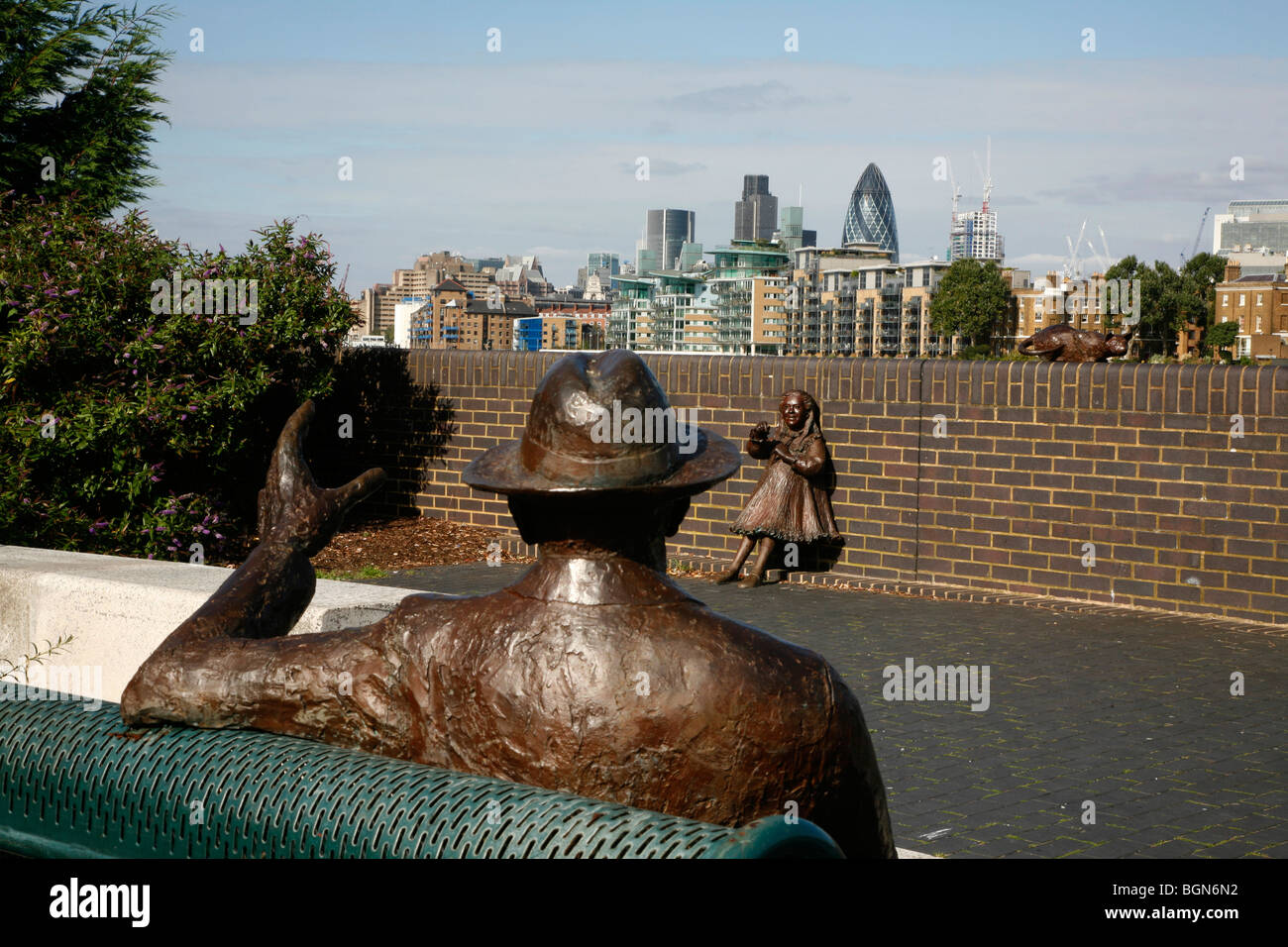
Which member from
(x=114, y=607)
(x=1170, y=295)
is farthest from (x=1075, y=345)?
(x=1170, y=295)

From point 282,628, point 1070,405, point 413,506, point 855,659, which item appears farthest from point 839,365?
point 282,628

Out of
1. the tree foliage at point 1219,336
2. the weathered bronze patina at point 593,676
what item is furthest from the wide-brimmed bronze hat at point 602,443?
the tree foliage at point 1219,336

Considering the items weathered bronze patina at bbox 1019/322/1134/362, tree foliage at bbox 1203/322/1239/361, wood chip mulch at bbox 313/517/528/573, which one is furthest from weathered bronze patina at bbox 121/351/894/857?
tree foliage at bbox 1203/322/1239/361

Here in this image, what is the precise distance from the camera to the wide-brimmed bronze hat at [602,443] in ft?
7.69

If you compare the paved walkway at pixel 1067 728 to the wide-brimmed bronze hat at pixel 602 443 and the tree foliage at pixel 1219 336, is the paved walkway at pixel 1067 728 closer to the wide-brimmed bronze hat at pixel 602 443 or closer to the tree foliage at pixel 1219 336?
the wide-brimmed bronze hat at pixel 602 443

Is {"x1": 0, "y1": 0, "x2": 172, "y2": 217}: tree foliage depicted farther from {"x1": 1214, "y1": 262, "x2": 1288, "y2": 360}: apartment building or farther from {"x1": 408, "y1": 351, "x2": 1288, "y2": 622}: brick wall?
{"x1": 1214, "y1": 262, "x2": 1288, "y2": 360}: apartment building

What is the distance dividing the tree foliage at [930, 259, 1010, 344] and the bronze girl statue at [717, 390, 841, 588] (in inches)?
4830

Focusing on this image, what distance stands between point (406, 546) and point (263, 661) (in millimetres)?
11990

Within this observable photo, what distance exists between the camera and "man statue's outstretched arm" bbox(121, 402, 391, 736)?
2490 millimetres

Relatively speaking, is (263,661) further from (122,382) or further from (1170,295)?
(1170,295)

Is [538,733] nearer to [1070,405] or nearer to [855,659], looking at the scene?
[855,659]

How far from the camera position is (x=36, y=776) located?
2760 mm

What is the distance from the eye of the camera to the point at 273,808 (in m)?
2.41

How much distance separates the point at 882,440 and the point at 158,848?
10.6 meters
